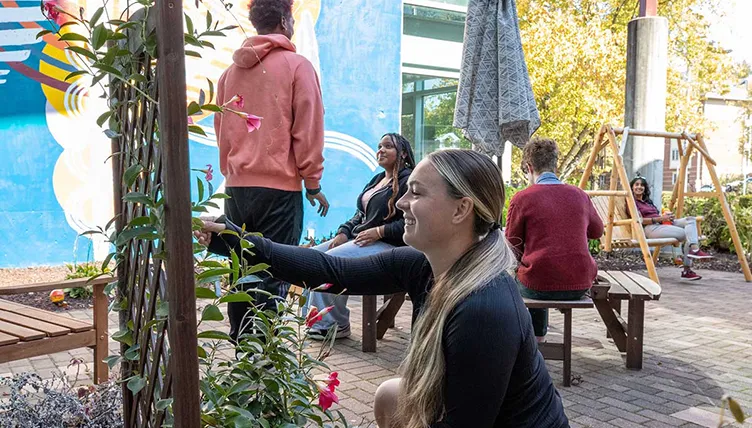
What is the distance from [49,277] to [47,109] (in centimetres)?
200

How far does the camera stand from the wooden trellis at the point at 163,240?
1.31 meters

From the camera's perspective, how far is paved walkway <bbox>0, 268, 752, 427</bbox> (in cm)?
354

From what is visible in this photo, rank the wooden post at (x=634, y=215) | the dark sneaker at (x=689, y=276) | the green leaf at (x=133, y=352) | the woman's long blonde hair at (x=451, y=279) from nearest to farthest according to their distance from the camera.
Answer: the green leaf at (x=133, y=352), the woman's long blonde hair at (x=451, y=279), the wooden post at (x=634, y=215), the dark sneaker at (x=689, y=276)

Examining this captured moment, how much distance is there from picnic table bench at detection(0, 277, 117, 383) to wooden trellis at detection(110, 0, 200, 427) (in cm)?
135

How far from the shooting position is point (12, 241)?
7.61 m

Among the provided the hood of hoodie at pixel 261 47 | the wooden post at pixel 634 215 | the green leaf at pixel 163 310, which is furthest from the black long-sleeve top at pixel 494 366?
the wooden post at pixel 634 215

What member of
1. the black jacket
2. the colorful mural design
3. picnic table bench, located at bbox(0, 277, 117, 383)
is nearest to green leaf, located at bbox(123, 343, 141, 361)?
picnic table bench, located at bbox(0, 277, 117, 383)

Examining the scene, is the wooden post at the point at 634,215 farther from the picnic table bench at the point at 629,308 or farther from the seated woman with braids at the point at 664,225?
the picnic table bench at the point at 629,308

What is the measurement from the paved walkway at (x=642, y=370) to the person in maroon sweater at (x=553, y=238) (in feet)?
2.12

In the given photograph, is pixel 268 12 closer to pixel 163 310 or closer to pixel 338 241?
pixel 338 241

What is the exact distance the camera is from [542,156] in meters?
4.27

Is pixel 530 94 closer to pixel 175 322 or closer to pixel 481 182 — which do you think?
pixel 481 182

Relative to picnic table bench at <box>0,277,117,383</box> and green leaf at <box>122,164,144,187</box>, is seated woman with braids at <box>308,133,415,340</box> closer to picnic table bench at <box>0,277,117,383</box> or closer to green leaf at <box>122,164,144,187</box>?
picnic table bench at <box>0,277,117,383</box>

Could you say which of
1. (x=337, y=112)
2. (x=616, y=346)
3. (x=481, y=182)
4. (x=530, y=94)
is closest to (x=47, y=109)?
(x=337, y=112)
